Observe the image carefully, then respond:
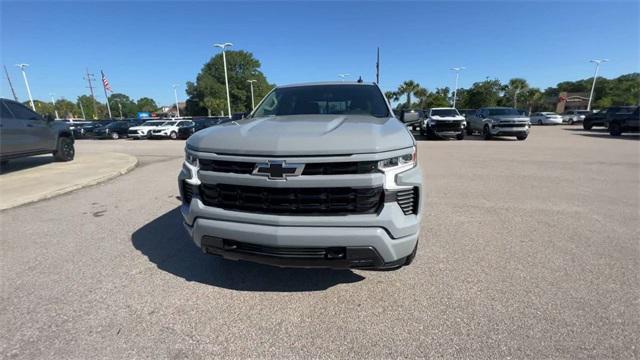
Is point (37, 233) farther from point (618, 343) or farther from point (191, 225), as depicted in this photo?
point (618, 343)

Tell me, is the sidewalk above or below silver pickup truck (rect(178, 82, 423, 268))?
below

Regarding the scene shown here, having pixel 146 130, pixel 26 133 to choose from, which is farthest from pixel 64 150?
pixel 146 130

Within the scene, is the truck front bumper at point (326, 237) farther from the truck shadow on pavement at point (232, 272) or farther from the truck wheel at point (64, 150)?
the truck wheel at point (64, 150)

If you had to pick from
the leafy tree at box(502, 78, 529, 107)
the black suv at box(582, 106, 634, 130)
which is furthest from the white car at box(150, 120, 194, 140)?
the leafy tree at box(502, 78, 529, 107)

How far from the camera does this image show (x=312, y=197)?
2.14 metres

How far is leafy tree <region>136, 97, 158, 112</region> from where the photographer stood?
13588cm

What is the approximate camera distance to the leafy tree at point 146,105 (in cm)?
13588

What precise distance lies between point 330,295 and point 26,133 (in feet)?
29.2

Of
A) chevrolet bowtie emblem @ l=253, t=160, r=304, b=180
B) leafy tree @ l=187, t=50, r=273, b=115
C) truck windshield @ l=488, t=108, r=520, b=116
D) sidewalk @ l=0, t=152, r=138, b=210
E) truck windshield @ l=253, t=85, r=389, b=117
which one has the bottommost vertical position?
sidewalk @ l=0, t=152, r=138, b=210

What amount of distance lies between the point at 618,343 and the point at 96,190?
7.81 metres

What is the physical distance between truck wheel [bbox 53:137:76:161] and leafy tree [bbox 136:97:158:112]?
144 m

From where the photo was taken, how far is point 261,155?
215 centimetres

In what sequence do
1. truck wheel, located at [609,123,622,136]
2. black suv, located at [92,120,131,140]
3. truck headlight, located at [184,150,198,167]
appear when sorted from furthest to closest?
black suv, located at [92,120,131,140], truck wheel, located at [609,123,622,136], truck headlight, located at [184,150,198,167]

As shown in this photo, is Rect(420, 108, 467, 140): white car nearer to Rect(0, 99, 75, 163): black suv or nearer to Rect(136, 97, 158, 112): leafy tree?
Rect(0, 99, 75, 163): black suv
